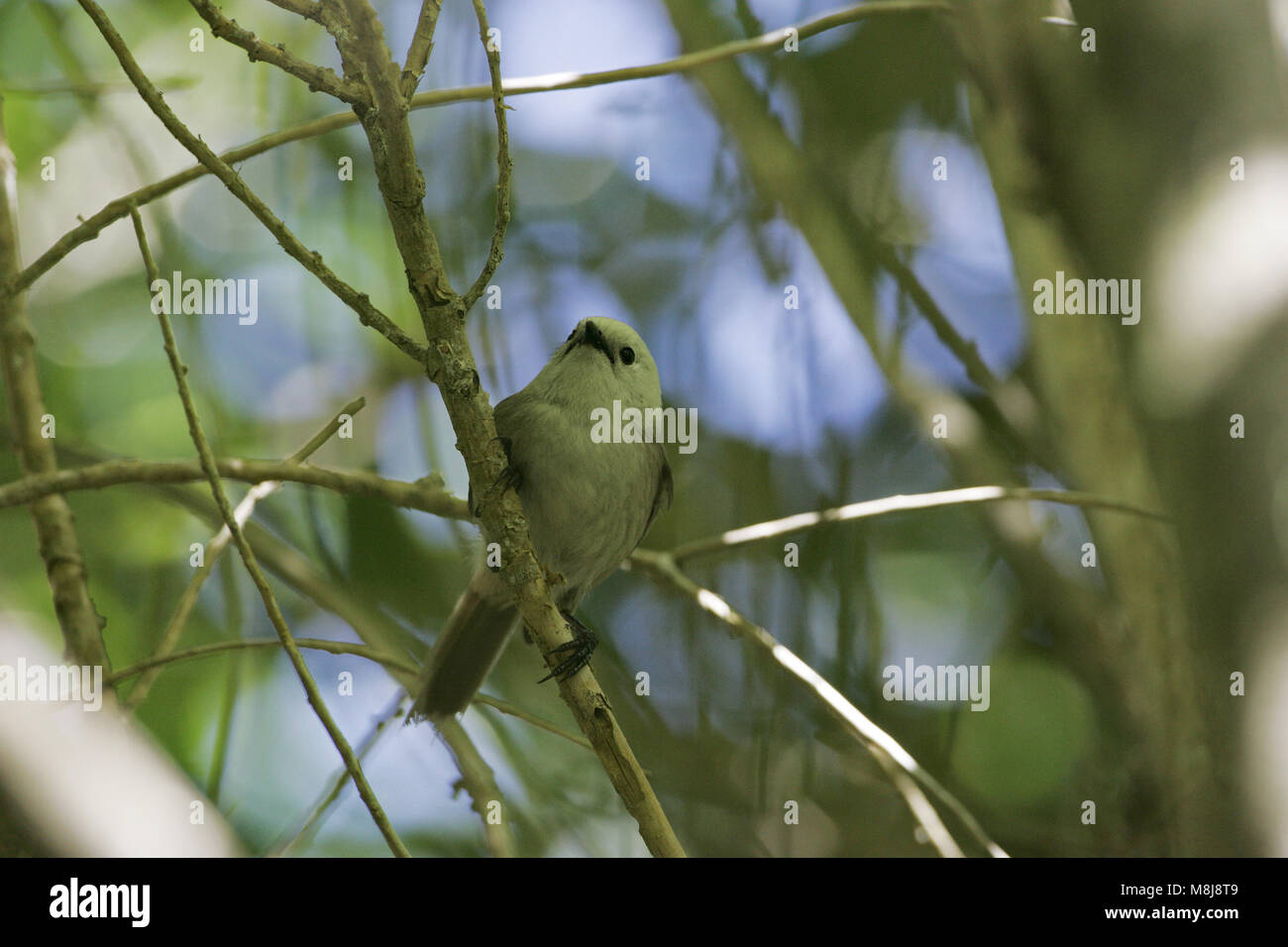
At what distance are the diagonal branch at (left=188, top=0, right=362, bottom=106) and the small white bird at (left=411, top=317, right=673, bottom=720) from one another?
1162mm

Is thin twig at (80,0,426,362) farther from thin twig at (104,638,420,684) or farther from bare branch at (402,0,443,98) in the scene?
thin twig at (104,638,420,684)

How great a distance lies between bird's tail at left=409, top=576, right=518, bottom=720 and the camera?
301 centimetres

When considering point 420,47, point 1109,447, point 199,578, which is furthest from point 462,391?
point 1109,447

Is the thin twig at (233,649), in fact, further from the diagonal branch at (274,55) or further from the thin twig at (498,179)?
the diagonal branch at (274,55)

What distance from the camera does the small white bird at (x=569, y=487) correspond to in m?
2.76

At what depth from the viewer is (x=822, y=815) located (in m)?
3.45

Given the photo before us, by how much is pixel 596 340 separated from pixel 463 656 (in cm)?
102

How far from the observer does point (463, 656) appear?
9.95ft

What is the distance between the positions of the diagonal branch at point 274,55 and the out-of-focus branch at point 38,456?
3.16 ft

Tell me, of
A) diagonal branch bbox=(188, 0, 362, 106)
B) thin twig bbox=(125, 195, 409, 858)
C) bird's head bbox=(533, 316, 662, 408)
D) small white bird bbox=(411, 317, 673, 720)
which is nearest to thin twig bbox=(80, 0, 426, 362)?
thin twig bbox=(125, 195, 409, 858)

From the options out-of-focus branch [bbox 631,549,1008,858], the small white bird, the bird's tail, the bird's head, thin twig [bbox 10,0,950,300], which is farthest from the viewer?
the bird's tail

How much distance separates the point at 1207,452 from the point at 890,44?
208 cm

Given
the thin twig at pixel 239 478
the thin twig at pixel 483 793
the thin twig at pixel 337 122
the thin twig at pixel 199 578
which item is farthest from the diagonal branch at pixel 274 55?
the thin twig at pixel 483 793

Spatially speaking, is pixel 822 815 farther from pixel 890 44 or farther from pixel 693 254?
pixel 890 44
